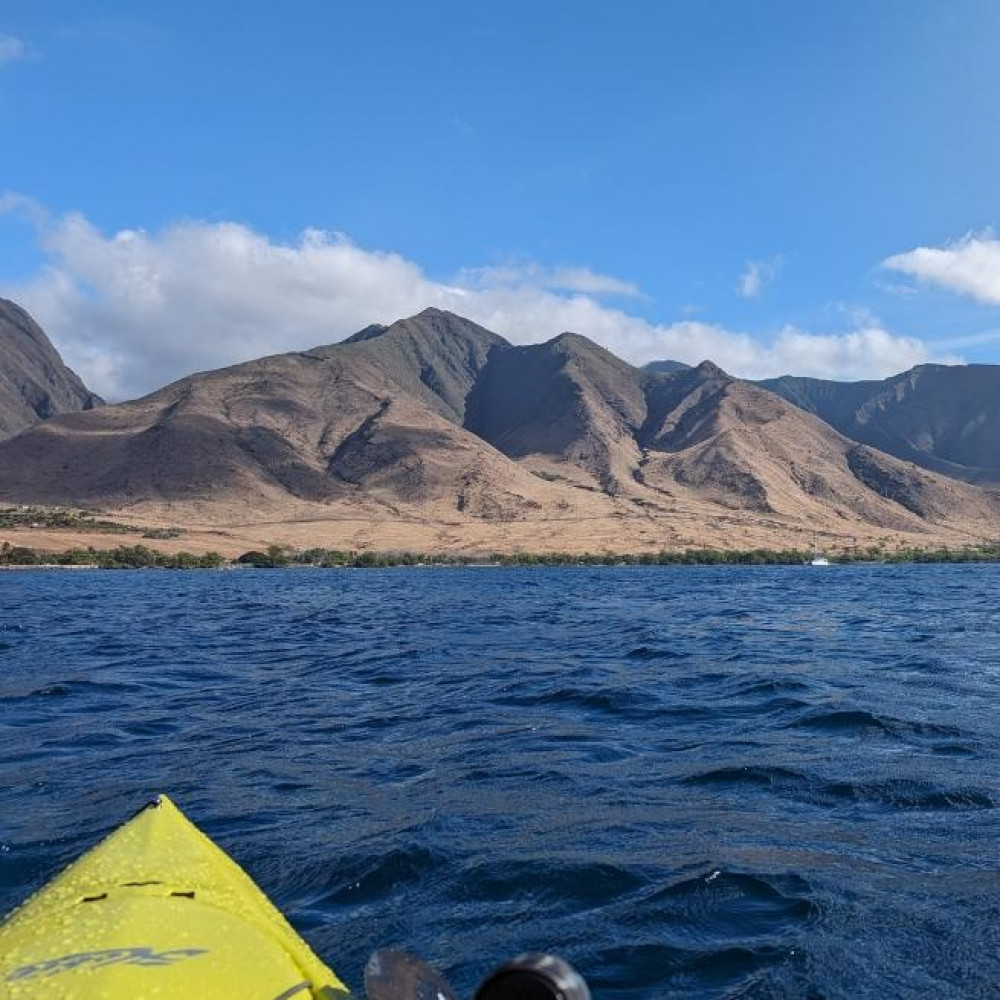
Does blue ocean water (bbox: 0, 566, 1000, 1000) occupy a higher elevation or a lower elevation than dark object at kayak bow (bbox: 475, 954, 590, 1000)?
lower

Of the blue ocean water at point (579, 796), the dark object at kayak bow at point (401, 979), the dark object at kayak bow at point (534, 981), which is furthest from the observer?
the blue ocean water at point (579, 796)

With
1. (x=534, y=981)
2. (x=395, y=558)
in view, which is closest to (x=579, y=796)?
(x=534, y=981)

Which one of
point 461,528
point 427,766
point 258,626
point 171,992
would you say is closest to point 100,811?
point 427,766

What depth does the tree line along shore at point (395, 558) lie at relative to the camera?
101 metres

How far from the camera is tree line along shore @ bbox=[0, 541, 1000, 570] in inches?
3984

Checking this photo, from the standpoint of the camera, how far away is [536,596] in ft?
170

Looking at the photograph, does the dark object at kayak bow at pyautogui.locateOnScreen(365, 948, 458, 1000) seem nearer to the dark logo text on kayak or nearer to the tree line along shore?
the dark logo text on kayak

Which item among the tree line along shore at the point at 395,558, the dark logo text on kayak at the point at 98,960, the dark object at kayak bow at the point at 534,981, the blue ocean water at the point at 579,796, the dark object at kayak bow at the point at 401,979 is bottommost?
the tree line along shore at the point at 395,558

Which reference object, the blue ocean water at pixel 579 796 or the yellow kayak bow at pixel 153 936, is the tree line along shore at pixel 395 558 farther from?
the yellow kayak bow at pixel 153 936

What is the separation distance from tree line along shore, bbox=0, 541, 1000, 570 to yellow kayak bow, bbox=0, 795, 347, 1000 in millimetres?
99940

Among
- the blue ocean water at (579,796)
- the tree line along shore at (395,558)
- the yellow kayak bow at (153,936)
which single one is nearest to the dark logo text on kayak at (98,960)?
the yellow kayak bow at (153,936)

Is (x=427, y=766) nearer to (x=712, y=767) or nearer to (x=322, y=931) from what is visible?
(x=712, y=767)

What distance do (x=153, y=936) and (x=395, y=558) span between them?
117186 mm

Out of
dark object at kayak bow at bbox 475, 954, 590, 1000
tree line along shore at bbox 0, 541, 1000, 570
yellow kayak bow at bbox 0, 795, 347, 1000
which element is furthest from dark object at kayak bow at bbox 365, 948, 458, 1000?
tree line along shore at bbox 0, 541, 1000, 570
